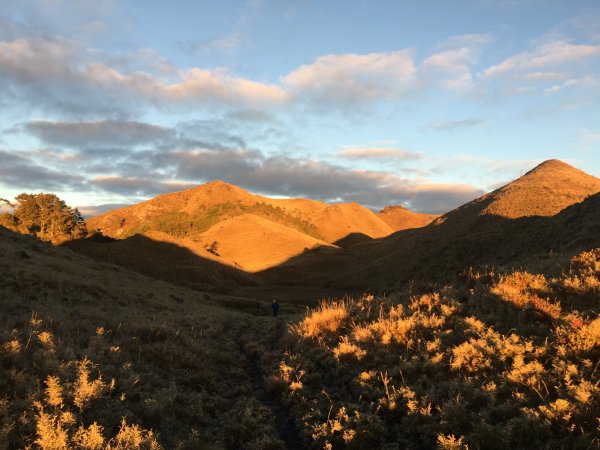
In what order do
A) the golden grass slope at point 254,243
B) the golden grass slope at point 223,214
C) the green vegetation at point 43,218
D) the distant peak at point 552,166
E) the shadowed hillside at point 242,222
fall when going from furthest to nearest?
the golden grass slope at point 223,214 < the shadowed hillside at point 242,222 < the golden grass slope at point 254,243 < the distant peak at point 552,166 < the green vegetation at point 43,218

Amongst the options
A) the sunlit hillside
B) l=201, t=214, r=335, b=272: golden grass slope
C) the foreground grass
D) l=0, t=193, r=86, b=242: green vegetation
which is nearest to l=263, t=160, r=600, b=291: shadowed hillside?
l=201, t=214, r=335, b=272: golden grass slope

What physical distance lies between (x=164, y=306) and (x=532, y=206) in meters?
59.6

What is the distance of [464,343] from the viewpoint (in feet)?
28.1

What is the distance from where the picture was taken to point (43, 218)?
213 feet

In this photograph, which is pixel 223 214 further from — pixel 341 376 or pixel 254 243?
pixel 341 376

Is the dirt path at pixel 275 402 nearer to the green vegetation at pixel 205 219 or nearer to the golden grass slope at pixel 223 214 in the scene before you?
the green vegetation at pixel 205 219

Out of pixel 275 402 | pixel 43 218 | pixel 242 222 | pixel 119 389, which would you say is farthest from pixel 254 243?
pixel 119 389

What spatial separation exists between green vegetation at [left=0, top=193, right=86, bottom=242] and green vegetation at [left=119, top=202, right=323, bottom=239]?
59708mm

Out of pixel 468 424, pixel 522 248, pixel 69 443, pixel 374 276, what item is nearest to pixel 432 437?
pixel 468 424

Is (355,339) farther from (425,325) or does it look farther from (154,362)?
(154,362)

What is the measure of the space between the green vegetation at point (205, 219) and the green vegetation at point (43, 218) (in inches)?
2351

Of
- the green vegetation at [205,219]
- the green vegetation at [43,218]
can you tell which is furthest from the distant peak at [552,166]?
the green vegetation at [43,218]

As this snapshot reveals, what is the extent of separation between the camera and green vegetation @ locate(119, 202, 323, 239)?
136875 millimetres

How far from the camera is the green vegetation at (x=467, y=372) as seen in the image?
243 inches
